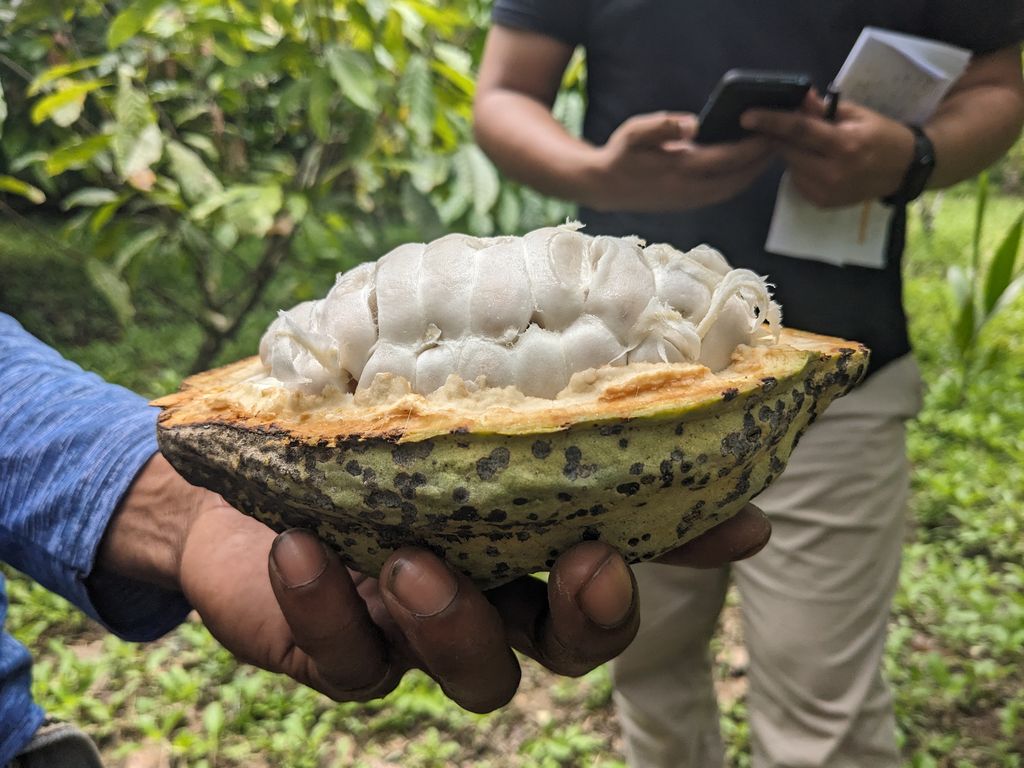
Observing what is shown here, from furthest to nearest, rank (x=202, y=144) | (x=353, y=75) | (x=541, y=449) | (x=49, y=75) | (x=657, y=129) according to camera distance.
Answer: (x=202, y=144), (x=353, y=75), (x=49, y=75), (x=657, y=129), (x=541, y=449)

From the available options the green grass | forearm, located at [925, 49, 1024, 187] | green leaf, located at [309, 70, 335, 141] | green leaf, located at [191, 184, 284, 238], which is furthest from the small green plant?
green leaf, located at [191, 184, 284, 238]

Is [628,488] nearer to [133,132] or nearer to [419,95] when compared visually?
[419,95]

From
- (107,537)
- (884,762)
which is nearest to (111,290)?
(107,537)

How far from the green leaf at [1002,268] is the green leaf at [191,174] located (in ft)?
8.68

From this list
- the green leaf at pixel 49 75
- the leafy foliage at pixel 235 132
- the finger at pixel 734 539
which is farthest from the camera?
the leafy foliage at pixel 235 132

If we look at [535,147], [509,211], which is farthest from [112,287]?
[535,147]

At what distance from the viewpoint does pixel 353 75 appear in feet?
6.91

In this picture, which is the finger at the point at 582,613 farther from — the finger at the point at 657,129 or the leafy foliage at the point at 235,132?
the leafy foliage at the point at 235,132

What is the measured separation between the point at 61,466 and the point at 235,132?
203 cm

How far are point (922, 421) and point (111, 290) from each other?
9.32 ft

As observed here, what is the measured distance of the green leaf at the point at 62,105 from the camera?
1.82 metres

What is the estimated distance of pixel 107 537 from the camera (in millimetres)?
996

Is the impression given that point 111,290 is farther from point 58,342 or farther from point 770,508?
point 770,508

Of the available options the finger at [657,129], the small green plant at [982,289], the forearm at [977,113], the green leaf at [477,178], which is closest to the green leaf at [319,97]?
the green leaf at [477,178]
